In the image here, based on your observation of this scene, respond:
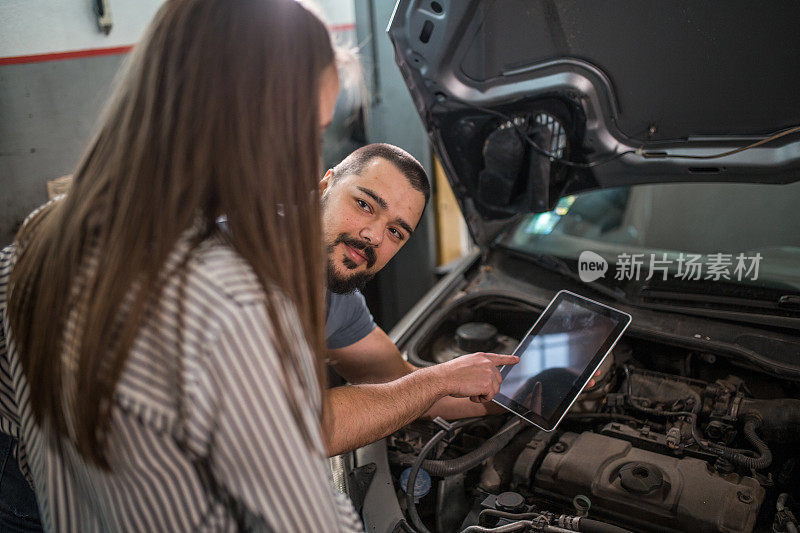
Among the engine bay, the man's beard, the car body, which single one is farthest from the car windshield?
the man's beard

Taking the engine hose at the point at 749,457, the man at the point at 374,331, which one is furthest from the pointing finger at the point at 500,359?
the engine hose at the point at 749,457

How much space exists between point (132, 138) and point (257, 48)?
0.19 m

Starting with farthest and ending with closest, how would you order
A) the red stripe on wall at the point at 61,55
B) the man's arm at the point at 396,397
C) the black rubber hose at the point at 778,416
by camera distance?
the red stripe on wall at the point at 61,55
the black rubber hose at the point at 778,416
the man's arm at the point at 396,397

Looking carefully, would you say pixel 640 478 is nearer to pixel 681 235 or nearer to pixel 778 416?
pixel 778 416

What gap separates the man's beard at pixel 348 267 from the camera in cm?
147

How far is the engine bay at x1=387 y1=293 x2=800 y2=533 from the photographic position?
3.76 ft

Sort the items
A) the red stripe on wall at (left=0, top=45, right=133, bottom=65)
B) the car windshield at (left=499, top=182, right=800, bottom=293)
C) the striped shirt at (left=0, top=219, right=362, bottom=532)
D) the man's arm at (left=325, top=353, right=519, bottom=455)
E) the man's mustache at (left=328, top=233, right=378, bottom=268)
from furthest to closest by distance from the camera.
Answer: the red stripe on wall at (left=0, top=45, right=133, bottom=65), the car windshield at (left=499, top=182, right=800, bottom=293), the man's mustache at (left=328, top=233, right=378, bottom=268), the man's arm at (left=325, top=353, right=519, bottom=455), the striped shirt at (left=0, top=219, right=362, bottom=532)

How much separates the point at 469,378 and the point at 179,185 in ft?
2.70

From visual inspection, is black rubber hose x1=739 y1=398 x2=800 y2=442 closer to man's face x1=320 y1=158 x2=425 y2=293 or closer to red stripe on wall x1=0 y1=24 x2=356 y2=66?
man's face x1=320 y1=158 x2=425 y2=293

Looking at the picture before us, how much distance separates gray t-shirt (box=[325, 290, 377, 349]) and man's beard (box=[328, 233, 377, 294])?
0.17ft

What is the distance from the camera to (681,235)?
73.4 inches

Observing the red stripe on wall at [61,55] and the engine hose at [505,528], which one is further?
the red stripe on wall at [61,55]

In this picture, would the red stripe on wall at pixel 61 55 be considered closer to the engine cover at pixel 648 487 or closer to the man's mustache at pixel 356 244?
the man's mustache at pixel 356 244

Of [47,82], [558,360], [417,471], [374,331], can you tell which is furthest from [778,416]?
[47,82]
